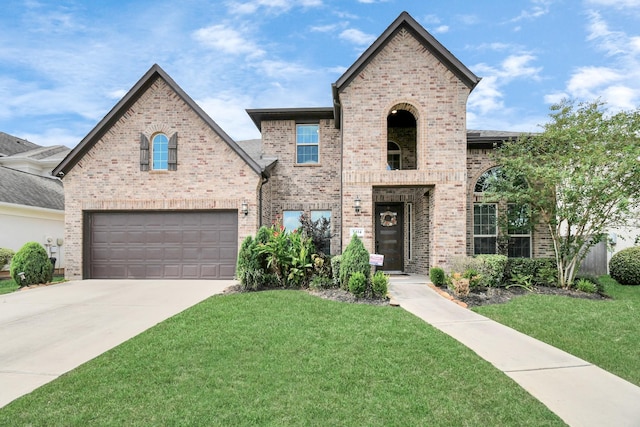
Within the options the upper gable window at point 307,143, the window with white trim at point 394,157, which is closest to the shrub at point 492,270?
the window with white trim at point 394,157

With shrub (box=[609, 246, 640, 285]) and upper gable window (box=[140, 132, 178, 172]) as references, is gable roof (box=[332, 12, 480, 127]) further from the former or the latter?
shrub (box=[609, 246, 640, 285])

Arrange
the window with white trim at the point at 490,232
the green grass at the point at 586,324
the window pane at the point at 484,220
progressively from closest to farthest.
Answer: the green grass at the point at 586,324, the window with white trim at the point at 490,232, the window pane at the point at 484,220

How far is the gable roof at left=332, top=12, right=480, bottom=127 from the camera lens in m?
10.9

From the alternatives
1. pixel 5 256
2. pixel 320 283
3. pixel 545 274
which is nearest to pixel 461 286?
pixel 545 274

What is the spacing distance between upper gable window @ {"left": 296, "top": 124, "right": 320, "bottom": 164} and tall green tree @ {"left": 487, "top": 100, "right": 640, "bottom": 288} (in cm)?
636

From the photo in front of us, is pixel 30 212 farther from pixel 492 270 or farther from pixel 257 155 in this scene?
pixel 492 270

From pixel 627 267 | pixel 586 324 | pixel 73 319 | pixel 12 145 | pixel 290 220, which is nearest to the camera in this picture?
pixel 586 324

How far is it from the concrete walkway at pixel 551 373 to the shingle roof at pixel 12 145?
28.4 m

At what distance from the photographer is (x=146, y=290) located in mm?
9922

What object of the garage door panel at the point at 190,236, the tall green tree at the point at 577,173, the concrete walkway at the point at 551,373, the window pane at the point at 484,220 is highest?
the tall green tree at the point at 577,173

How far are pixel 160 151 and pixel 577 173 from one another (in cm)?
1272

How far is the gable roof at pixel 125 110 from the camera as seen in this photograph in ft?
38.5

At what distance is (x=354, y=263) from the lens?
882 cm

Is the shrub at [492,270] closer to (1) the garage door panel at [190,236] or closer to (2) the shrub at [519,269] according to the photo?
(2) the shrub at [519,269]
